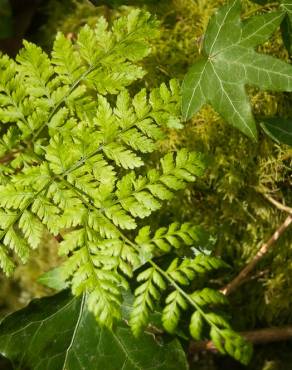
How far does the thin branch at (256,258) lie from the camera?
1759mm

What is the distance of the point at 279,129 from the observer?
144 cm

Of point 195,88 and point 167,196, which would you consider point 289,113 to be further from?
point 167,196

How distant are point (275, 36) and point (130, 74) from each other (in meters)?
0.64

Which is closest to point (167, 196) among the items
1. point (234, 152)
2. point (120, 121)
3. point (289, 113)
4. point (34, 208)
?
point (120, 121)

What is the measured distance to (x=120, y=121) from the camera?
1352mm

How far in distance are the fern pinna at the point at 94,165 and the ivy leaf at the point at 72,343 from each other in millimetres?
158

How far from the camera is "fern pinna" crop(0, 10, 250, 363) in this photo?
1210mm

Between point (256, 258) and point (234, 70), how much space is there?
0.75 meters

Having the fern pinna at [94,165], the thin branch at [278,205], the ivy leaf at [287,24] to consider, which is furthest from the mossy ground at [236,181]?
the fern pinna at [94,165]

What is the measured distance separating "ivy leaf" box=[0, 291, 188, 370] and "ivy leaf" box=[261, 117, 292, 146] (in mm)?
716

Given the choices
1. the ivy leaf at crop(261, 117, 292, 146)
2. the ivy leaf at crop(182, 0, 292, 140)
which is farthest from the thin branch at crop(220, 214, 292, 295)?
the ivy leaf at crop(182, 0, 292, 140)

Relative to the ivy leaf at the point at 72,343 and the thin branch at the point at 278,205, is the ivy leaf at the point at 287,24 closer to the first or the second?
the thin branch at the point at 278,205

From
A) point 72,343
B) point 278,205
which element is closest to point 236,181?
point 278,205

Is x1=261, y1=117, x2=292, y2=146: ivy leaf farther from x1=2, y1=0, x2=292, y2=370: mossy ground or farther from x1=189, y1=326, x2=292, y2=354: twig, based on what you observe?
x1=189, y1=326, x2=292, y2=354: twig
